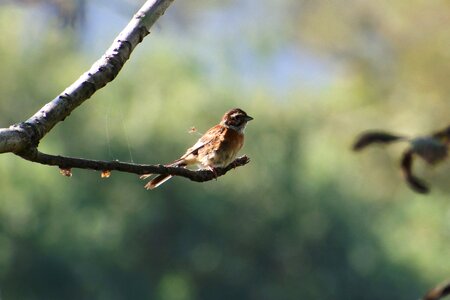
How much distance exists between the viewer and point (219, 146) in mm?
5367

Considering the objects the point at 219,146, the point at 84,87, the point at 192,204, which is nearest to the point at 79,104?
the point at 84,87

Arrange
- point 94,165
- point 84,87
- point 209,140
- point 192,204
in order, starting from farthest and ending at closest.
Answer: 1. point 192,204
2. point 209,140
3. point 84,87
4. point 94,165

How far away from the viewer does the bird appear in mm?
5340

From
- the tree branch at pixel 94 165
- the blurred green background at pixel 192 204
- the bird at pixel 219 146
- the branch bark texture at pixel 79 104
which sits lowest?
the tree branch at pixel 94 165

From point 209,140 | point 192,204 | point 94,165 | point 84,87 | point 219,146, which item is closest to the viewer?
point 94,165

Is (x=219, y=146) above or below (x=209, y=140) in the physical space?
below

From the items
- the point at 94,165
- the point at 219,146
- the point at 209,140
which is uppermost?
the point at 209,140

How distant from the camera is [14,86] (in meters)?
24.0

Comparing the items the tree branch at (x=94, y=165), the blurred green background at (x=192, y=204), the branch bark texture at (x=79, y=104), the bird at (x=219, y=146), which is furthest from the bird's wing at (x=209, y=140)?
the blurred green background at (x=192, y=204)

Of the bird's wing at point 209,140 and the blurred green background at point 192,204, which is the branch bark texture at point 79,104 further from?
the blurred green background at point 192,204

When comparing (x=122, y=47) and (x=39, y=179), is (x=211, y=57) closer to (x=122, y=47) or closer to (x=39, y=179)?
(x=39, y=179)

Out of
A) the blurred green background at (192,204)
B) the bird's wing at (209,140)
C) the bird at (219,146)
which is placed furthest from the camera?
the blurred green background at (192,204)

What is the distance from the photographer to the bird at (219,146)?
5340 mm

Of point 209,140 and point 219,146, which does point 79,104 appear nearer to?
point 219,146
